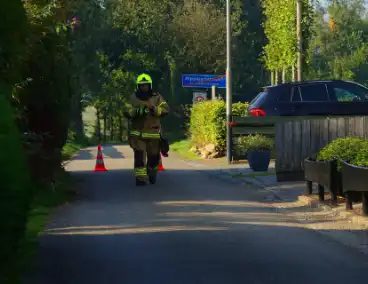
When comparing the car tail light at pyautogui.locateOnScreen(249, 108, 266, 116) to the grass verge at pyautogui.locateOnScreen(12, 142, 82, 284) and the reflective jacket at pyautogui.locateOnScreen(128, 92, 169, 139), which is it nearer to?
the reflective jacket at pyautogui.locateOnScreen(128, 92, 169, 139)

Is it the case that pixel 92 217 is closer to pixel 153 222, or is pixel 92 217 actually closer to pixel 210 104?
pixel 153 222

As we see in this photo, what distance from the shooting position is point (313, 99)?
21.8 meters

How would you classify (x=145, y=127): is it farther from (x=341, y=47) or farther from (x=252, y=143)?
(x=341, y=47)

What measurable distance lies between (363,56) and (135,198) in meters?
73.6

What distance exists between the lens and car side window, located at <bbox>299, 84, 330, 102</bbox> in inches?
856

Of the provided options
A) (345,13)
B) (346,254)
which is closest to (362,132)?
(346,254)

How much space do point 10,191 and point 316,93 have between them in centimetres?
1769

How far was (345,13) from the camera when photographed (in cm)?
10638

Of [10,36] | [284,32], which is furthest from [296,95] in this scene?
[10,36]

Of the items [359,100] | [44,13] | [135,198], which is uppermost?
[44,13]

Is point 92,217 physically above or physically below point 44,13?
below

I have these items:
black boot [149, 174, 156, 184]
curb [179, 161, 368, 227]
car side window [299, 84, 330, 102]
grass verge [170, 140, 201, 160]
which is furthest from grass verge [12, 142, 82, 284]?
grass verge [170, 140, 201, 160]

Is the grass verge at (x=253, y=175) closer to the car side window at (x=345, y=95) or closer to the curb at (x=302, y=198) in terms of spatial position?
the curb at (x=302, y=198)

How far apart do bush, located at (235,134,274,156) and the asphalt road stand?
26.9 ft
